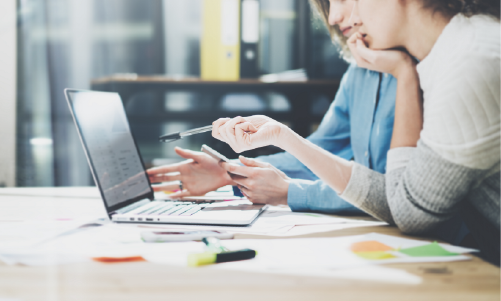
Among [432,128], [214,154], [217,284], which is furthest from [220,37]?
[217,284]

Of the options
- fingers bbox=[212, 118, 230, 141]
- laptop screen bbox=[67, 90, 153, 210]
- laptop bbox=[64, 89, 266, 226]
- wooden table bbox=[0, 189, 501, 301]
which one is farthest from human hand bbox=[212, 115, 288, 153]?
wooden table bbox=[0, 189, 501, 301]

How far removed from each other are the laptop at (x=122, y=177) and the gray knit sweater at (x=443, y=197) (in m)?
0.30

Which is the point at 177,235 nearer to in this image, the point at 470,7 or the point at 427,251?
the point at 427,251

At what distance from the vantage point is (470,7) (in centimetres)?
81

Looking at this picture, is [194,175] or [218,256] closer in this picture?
[218,256]

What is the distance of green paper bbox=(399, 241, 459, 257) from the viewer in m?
0.62

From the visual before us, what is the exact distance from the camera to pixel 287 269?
55 cm

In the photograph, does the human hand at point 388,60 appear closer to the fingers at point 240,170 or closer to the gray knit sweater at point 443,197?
the gray knit sweater at point 443,197

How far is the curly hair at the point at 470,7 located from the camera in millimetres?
813

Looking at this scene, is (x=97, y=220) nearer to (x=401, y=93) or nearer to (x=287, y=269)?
(x=287, y=269)

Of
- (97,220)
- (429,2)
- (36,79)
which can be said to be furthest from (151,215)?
(36,79)

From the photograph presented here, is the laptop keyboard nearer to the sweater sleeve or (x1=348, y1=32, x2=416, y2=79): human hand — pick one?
the sweater sleeve

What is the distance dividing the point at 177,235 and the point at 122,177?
0.32 metres

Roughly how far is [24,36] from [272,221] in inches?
96.5
